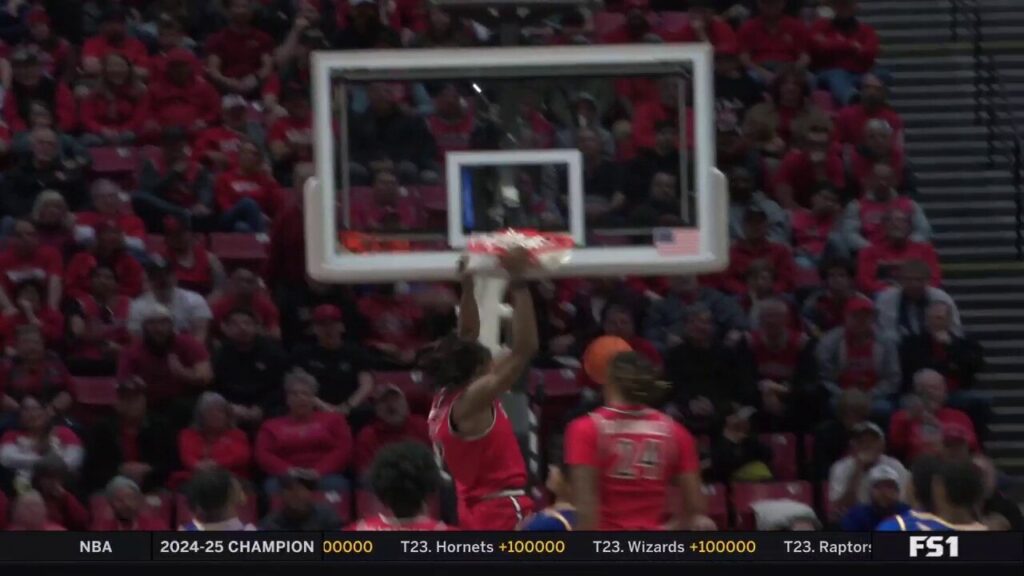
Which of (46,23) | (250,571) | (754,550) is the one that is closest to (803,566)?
(754,550)

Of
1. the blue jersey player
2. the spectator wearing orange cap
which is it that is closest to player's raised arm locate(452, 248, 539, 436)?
the blue jersey player

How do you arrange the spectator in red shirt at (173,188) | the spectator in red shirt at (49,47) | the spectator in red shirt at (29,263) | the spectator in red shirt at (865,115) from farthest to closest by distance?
the spectator in red shirt at (49,47), the spectator in red shirt at (865,115), the spectator in red shirt at (173,188), the spectator in red shirt at (29,263)

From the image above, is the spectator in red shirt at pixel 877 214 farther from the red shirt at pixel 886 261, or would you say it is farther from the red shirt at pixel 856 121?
the red shirt at pixel 856 121

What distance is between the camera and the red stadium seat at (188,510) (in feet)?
35.5

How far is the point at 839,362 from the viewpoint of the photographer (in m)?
12.0

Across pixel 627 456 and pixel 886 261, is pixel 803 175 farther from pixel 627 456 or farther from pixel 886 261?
pixel 627 456

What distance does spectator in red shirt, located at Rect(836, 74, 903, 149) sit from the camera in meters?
13.6

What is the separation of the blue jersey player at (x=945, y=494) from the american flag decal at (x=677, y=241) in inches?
71.0

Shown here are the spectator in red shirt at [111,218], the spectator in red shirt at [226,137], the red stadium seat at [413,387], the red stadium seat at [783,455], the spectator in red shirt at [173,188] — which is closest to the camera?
the red stadium seat at [783,455]

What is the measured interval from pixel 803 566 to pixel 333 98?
2843 mm

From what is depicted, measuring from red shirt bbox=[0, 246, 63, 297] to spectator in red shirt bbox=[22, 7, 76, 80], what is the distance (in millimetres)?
1907

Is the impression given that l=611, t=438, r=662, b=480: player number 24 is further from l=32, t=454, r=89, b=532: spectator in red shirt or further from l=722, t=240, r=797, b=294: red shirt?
l=722, t=240, r=797, b=294: red shirt

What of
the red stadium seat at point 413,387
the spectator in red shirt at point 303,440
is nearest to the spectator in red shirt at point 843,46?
the red stadium seat at point 413,387

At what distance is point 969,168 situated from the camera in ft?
47.2
